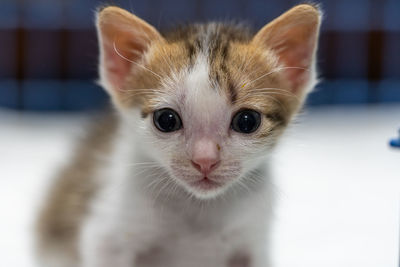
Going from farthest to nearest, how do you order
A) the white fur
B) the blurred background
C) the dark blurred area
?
the dark blurred area → the blurred background → the white fur

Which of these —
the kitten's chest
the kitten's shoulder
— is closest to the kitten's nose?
the kitten's chest

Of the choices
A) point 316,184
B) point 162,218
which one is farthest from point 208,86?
point 316,184

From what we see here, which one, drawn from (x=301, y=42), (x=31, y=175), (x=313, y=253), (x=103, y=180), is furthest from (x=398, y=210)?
(x=31, y=175)

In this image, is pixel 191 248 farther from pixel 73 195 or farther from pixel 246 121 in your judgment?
pixel 73 195

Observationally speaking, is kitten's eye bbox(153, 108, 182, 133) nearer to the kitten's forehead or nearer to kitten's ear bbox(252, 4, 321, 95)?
the kitten's forehead

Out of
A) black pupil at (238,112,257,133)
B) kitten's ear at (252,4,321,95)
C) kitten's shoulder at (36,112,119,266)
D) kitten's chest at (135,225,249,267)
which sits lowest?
kitten's chest at (135,225,249,267)

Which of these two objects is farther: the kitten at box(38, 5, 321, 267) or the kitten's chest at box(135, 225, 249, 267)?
the kitten's chest at box(135, 225, 249, 267)

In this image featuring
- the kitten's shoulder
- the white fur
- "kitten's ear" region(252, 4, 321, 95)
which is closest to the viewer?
"kitten's ear" region(252, 4, 321, 95)

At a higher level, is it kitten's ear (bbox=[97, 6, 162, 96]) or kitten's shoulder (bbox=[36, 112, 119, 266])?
kitten's ear (bbox=[97, 6, 162, 96])

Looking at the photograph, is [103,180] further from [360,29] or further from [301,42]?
[360,29]
